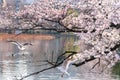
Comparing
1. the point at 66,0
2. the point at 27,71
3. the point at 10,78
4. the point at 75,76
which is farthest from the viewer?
the point at 27,71

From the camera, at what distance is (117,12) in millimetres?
6312

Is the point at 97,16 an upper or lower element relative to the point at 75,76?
upper

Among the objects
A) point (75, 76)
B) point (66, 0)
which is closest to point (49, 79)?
point (75, 76)

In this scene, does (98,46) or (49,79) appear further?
(49,79)

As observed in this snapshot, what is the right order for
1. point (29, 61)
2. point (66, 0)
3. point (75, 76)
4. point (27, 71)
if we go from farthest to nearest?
point (29, 61)
point (27, 71)
point (75, 76)
point (66, 0)

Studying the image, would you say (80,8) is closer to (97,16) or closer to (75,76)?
(97,16)

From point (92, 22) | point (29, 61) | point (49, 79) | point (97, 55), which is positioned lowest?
point (29, 61)

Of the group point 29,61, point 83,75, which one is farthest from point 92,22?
point 29,61

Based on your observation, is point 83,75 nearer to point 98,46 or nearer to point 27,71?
point 27,71

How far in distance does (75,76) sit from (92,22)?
46.0 ft

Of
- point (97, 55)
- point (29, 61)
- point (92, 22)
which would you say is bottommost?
point (29, 61)

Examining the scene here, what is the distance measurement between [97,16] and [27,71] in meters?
16.0

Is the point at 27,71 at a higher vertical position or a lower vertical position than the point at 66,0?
lower

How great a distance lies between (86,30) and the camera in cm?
682
